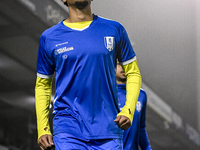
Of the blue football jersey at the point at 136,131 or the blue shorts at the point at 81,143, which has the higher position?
the blue shorts at the point at 81,143

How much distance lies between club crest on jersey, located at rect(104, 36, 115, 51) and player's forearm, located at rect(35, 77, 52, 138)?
1.33ft

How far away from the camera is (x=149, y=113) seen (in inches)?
207

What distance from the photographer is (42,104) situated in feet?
6.20

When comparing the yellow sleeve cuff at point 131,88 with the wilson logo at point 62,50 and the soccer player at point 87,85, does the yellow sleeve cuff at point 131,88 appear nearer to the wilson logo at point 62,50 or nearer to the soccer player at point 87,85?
the soccer player at point 87,85

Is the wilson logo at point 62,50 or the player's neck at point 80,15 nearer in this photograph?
the wilson logo at point 62,50

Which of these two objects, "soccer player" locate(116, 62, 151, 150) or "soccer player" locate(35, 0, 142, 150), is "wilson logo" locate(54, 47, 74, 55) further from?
"soccer player" locate(116, 62, 151, 150)

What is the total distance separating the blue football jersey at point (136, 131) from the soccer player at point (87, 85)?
1.41 meters

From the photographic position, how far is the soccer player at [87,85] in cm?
167

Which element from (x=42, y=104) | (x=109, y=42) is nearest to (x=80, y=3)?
(x=109, y=42)

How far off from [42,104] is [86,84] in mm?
321

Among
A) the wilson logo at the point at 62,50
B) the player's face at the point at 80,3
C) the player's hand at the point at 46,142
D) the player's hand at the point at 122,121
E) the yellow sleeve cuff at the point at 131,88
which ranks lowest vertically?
the player's hand at the point at 46,142

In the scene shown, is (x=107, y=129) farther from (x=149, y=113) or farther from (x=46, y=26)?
(x=149, y=113)

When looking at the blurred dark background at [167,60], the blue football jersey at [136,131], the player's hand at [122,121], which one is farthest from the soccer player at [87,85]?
the blurred dark background at [167,60]

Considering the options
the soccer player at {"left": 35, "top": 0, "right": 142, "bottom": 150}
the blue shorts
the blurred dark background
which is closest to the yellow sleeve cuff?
the soccer player at {"left": 35, "top": 0, "right": 142, "bottom": 150}
